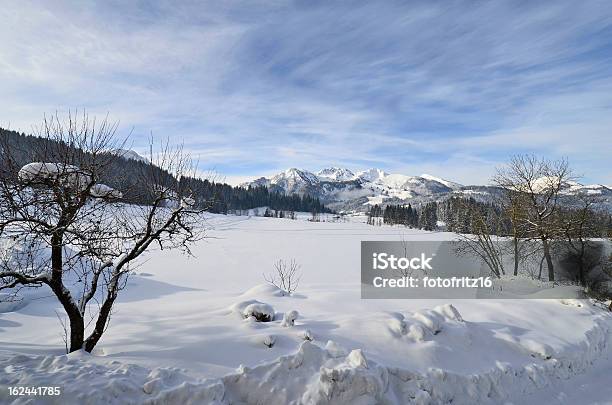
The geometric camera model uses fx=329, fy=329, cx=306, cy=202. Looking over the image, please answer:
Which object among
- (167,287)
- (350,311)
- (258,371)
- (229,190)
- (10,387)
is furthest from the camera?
(229,190)

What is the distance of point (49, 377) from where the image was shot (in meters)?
5.74

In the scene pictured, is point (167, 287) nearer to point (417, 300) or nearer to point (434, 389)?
point (417, 300)

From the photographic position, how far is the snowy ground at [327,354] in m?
6.26

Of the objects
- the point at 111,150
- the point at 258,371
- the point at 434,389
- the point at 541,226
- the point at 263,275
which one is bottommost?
the point at 263,275

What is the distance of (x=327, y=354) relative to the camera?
775 centimetres

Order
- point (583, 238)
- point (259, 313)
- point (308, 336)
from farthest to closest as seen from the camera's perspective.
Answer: point (583, 238), point (259, 313), point (308, 336)

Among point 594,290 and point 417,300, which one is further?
point 594,290

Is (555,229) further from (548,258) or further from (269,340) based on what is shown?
(269,340)

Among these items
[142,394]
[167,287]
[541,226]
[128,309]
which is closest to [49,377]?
[142,394]

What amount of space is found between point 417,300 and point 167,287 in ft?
58.8

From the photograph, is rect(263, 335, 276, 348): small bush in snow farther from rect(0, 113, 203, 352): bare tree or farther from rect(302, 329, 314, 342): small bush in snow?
rect(0, 113, 203, 352): bare tree
